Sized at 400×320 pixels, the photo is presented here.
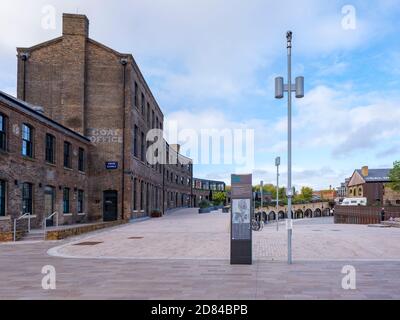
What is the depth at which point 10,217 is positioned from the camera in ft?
65.1

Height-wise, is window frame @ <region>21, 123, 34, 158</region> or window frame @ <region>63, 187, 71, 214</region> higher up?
window frame @ <region>21, 123, 34, 158</region>

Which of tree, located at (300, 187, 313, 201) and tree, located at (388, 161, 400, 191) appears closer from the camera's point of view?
tree, located at (388, 161, 400, 191)

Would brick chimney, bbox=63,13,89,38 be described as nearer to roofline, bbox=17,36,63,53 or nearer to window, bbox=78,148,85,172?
roofline, bbox=17,36,63,53

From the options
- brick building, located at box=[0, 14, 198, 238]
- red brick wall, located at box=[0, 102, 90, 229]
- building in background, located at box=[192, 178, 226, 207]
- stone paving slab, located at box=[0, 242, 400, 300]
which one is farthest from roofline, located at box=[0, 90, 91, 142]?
building in background, located at box=[192, 178, 226, 207]

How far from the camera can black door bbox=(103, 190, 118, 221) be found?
32656mm

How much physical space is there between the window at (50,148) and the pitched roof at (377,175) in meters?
88.4

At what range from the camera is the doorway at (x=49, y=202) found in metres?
24.5

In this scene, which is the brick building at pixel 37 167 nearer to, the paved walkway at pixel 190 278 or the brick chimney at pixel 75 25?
the paved walkway at pixel 190 278

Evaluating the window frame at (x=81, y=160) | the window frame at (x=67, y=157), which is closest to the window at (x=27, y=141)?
the window frame at (x=67, y=157)

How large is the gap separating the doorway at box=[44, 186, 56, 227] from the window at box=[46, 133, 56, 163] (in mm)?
1719
